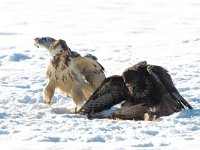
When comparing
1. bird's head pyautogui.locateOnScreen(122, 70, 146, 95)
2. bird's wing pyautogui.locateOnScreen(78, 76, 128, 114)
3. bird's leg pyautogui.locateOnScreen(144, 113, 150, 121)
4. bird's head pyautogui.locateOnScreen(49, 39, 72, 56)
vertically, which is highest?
bird's head pyautogui.locateOnScreen(49, 39, 72, 56)

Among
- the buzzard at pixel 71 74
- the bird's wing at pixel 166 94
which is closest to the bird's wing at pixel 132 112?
the bird's wing at pixel 166 94

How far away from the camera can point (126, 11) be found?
799 inches

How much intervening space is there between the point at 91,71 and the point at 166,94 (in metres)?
1.24

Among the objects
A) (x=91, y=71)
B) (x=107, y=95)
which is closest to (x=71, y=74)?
(x=91, y=71)

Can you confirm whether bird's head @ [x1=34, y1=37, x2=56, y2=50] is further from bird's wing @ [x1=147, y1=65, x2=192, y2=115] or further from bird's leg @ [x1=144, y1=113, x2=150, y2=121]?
bird's leg @ [x1=144, y1=113, x2=150, y2=121]

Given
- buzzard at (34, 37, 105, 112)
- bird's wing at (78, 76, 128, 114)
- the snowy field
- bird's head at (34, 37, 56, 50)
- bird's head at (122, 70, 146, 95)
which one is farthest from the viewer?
bird's head at (34, 37, 56, 50)

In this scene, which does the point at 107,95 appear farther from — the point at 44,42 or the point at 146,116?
the point at 44,42

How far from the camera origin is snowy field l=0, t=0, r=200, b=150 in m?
5.53

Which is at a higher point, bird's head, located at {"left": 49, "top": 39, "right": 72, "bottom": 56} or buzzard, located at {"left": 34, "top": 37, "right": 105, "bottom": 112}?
bird's head, located at {"left": 49, "top": 39, "right": 72, "bottom": 56}

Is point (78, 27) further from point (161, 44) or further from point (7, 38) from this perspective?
point (161, 44)

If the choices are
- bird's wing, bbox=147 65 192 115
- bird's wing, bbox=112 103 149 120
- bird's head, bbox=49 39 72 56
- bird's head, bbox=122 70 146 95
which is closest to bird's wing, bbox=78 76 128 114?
bird's head, bbox=122 70 146 95

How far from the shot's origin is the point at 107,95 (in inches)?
283

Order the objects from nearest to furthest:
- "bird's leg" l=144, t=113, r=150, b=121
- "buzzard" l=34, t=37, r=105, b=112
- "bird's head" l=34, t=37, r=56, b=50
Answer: "bird's leg" l=144, t=113, r=150, b=121, "buzzard" l=34, t=37, r=105, b=112, "bird's head" l=34, t=37, r=56, b=50

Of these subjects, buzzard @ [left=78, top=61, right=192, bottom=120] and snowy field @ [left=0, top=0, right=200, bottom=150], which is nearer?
snowy field @ [left=0, top=0, right=200, bottom=150]
